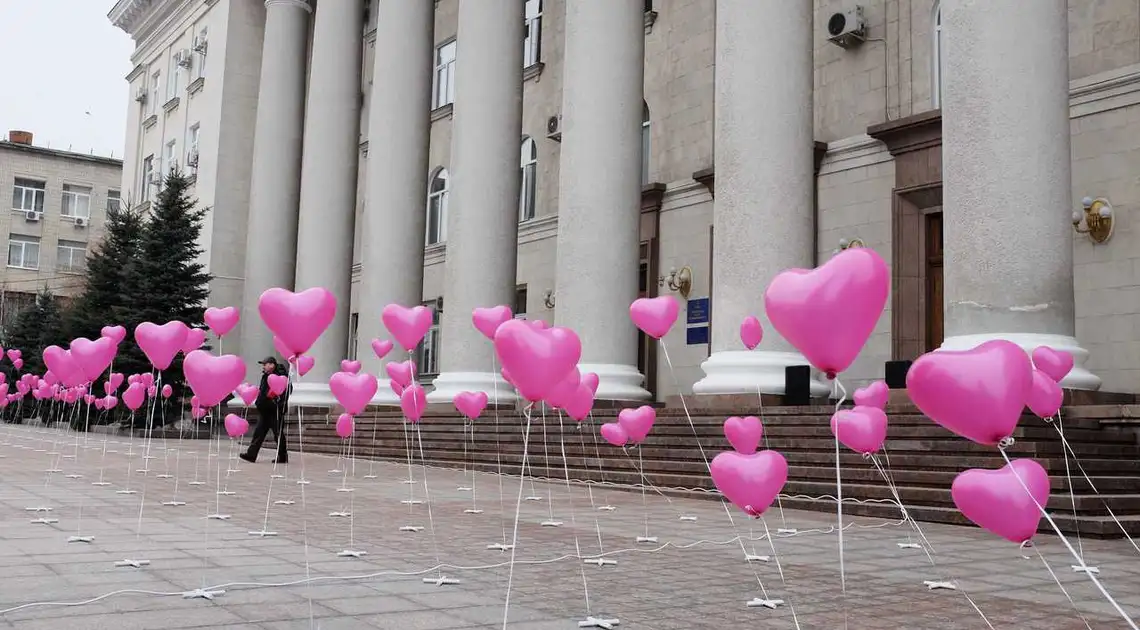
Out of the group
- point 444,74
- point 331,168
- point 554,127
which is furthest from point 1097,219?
point 444,74

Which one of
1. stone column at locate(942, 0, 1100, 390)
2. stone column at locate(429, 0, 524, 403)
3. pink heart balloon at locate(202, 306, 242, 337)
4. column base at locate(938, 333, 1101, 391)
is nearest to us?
pink heart balloon at locate(202, 306, 242, 337)

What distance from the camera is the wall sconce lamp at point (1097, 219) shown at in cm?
1499

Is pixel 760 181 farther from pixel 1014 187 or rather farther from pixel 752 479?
pixel 752 479

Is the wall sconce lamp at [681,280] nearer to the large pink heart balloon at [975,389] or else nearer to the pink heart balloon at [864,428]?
the pink heart balloon at [864,428]

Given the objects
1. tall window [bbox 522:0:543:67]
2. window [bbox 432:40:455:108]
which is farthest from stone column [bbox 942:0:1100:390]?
window [bbox 432:40:455:108]

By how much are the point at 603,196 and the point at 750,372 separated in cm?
456

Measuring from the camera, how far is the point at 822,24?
Result: 66.1 ft

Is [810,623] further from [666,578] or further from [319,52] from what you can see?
[319,52]

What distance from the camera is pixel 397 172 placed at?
2391 cm

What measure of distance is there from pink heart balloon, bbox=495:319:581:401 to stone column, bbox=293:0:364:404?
2173cm

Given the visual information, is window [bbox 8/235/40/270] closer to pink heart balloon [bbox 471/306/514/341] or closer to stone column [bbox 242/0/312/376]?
stone column [bbox 242/0/312/376]

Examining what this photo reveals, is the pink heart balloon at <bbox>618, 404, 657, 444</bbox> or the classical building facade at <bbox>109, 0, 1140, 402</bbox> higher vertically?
the classical building facade at <bbox>109, 0, 1140, 402</bbox>

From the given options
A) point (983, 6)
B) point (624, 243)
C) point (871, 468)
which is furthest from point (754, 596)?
point (624, 243)

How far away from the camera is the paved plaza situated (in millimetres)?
5258
